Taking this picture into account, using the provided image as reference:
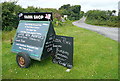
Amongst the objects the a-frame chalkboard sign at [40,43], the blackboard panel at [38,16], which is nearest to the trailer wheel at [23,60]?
the a-frame chalkboard sign at [40,43]

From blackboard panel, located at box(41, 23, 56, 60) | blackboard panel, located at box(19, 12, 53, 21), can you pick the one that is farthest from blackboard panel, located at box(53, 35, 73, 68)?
blackboard panel, located at box(19, 12, 53, 21)

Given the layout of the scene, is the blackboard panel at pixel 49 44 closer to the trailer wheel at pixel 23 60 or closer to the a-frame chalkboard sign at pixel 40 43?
the a-frame chalkboard sign at pixel 40 43

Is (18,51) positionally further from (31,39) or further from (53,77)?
(53,77)

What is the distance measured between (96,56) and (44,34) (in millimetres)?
3732

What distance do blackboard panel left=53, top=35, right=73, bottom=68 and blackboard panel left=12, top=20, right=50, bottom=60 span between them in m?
0.81

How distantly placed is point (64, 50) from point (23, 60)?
2047mm

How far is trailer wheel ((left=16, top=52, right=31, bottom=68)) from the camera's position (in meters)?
4.88

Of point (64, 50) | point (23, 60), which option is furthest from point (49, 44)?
point (23, 60)

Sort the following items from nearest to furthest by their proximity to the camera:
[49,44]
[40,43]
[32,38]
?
1. [40,43]
2. [32,38]
3. [49,44]

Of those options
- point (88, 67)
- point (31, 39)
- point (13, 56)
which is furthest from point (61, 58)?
point (13, 56)

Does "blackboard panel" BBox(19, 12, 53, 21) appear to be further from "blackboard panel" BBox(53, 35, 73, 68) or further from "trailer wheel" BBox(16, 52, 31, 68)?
"trailer wheel" BBox(16, 52, 31, 68)

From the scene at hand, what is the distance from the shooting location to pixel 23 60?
201 inches

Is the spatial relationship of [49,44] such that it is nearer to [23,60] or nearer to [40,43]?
[40,43]

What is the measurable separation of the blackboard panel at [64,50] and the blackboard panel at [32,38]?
0.81 meters
